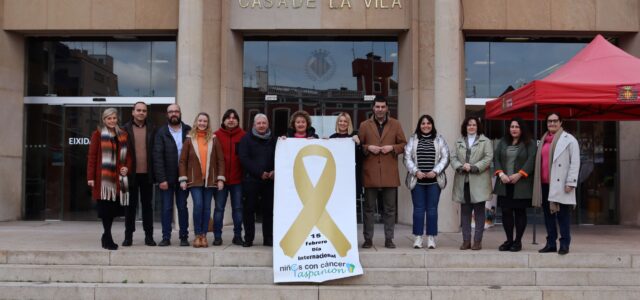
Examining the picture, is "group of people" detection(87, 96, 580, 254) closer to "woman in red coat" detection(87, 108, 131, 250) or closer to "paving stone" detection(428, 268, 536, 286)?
"woman in red coat" detection(87, 108, 131, 250)

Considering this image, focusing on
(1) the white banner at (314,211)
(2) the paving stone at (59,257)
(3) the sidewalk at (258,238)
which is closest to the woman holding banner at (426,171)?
(3) the sidewalk at (258,238)

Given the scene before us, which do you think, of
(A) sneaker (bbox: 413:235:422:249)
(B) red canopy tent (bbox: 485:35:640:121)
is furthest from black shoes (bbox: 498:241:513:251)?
(B) red canopy tent (bbox: 485:35:640:121)

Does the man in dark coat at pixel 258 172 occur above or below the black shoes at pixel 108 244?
above

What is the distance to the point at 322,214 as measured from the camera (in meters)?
7.20

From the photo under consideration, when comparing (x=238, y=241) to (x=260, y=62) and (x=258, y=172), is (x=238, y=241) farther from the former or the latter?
(x=260, y=62)

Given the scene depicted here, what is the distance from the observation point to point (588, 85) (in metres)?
8.52

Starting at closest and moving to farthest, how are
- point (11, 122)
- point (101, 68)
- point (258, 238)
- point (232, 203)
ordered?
point (232, 203)
point (258, 238)
point (11, 122)
point (101, 68)

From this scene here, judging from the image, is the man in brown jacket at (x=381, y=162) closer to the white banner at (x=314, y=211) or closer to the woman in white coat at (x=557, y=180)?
the white banner at (x=314, y=211)

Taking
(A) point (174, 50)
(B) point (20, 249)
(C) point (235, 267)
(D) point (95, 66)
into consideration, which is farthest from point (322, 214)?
(D) point (95, 66)

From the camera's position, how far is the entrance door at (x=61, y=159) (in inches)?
510

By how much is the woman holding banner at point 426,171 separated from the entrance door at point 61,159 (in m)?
7.08

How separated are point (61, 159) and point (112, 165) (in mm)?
6227

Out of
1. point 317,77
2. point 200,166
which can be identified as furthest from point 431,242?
point 317,77

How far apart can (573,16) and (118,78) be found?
33.1 feet
